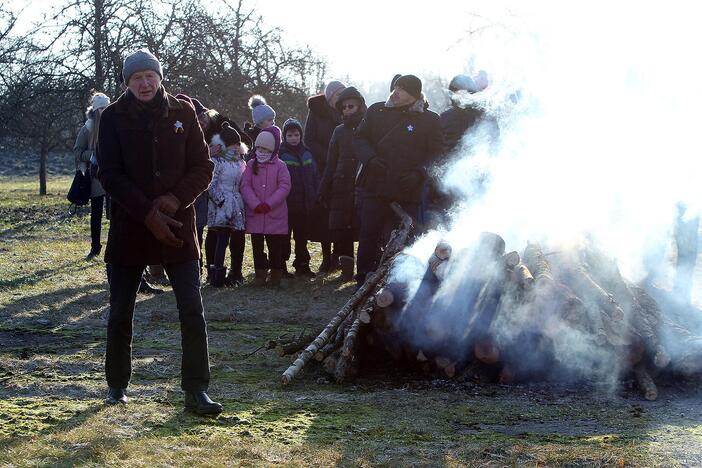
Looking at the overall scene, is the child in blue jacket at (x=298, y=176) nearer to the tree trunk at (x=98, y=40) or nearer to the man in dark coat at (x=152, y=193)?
the man in dark coat at (x=152, y=193)

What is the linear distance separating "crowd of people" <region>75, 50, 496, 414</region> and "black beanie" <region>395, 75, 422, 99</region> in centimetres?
2

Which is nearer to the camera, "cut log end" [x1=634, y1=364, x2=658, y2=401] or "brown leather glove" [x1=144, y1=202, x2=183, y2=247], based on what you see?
"brown leather glove" [x1=144, y1=202, x2=183, y2=247]

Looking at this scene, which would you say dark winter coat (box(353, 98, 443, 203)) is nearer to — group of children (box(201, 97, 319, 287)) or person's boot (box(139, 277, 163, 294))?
group of children (box(201, 97, 319, 287))

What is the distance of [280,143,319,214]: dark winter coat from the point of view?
440 inches

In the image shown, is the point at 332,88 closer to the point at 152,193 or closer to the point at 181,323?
the point at 152,193

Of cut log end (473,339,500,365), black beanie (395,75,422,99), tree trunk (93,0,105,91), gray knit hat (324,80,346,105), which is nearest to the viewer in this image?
cut log end (473,339,500,365)

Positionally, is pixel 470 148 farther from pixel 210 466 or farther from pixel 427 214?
pixel 210 466

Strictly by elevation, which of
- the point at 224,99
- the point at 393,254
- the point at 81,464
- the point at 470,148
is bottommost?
the point at 81,464

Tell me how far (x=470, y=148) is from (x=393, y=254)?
2397 millimetres

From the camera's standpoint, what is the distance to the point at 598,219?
928cm

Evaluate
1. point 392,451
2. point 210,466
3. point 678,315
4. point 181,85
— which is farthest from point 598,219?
point 181,85

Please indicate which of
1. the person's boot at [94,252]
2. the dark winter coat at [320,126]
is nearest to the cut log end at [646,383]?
the dark winter coat at [320,126]

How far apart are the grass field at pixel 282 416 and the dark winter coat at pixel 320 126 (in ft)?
12.1

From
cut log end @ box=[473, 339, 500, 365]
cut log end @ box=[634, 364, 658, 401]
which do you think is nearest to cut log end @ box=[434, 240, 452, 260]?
cut log end @ box=[473, 339, 500, 365]
